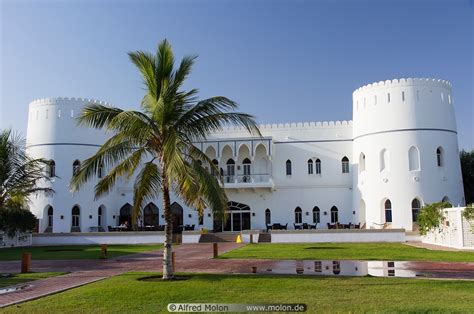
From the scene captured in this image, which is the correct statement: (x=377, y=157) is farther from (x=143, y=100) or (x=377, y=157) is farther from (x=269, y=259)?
(x=143, y=100)

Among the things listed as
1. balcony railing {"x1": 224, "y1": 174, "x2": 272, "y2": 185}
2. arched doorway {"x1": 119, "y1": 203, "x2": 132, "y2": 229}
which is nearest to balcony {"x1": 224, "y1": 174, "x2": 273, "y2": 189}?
balcony railing {"x1": 224, "y1": 174, "x2": 272, "y2": 185}

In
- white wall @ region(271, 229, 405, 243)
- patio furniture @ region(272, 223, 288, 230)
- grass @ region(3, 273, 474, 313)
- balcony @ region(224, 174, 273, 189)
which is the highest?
balcony @ region(224, 174, 273, 189)

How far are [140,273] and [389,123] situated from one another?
21785 mm

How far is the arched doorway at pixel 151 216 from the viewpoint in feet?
120

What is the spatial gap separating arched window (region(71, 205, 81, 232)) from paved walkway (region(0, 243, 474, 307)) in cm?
1594

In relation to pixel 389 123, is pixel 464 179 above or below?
below

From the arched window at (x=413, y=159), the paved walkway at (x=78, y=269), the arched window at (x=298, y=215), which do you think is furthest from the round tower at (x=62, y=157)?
the arched window at (x=413, y=159)

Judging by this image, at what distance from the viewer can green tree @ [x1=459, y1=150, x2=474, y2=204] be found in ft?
113

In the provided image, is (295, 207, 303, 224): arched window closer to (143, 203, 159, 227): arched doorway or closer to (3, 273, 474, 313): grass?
(143, 203, 159, 227): arched doorway

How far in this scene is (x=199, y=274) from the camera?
43.0 feet

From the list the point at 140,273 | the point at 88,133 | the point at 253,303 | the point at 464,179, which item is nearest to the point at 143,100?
the point at 140,273

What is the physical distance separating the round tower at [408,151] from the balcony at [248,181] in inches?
267

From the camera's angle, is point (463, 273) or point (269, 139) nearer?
point (463, 273)

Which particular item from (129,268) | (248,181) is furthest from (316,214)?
(129,268)
